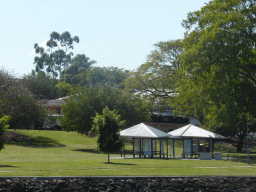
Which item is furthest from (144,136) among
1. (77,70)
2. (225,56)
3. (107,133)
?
(77,70)

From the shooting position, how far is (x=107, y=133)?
27.5 meters

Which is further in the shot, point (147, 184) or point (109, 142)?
point (109, 142)

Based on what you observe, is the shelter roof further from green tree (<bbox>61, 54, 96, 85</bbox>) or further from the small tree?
green tree (<bbox>61, 54, 96, 85</bbox>)

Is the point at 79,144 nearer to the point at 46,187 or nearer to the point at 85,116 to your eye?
the point at 85,116

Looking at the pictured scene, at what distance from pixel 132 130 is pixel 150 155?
307 centimetres

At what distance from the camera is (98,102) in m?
45.7

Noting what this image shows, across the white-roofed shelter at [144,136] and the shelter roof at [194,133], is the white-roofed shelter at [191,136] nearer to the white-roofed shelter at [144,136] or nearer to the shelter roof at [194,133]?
the shelter roof at [194,133]

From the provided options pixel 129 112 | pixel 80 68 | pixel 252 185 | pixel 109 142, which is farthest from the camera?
pixel 80 68

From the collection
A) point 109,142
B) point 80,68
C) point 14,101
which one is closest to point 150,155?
point 109,142

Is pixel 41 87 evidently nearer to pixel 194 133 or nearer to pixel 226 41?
pixel 194 133

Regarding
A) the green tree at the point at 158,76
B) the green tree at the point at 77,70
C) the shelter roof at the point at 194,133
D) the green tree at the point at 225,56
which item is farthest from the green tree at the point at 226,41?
the green tree at the point at 77,70

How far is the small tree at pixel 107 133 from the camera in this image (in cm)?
2738

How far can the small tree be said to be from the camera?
89.8ft

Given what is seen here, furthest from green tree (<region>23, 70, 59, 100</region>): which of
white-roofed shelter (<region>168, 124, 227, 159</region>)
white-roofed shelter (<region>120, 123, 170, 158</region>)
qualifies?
white-roofed shelter (<region>168, 124, 227, 159</region>)
